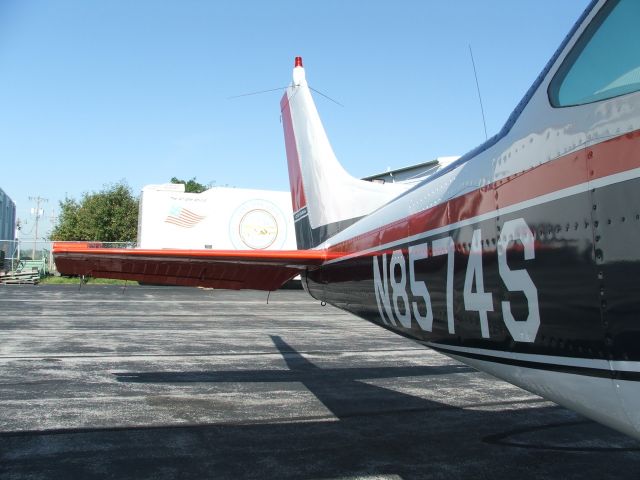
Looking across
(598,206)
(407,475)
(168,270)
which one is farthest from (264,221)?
(598,206)

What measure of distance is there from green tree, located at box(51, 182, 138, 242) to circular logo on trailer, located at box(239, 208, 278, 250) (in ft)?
77.7

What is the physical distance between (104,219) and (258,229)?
2519 centimetres

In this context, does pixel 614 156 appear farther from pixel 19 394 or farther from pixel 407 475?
pixel 19 394

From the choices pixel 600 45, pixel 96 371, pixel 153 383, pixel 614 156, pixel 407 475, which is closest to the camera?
pixel 614 156

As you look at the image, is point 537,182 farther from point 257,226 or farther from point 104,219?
point 104,219

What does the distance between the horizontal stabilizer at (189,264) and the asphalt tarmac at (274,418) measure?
53.6 inches

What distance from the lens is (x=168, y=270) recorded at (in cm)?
561

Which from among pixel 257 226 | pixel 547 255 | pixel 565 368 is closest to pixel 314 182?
pixel 547 255

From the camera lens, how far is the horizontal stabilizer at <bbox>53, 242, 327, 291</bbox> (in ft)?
17.2

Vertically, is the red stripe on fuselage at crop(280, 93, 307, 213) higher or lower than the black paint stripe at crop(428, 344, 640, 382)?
higher

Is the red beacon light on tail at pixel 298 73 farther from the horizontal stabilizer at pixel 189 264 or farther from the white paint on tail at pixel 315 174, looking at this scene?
the horizontal stabilizer at pixel 189 264

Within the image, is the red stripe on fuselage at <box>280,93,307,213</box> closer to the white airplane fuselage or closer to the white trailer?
the white airplane fuselage

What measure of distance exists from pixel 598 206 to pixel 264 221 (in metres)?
28.4

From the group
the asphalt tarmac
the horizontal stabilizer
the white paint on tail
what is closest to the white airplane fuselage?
the asphalt tarmac
